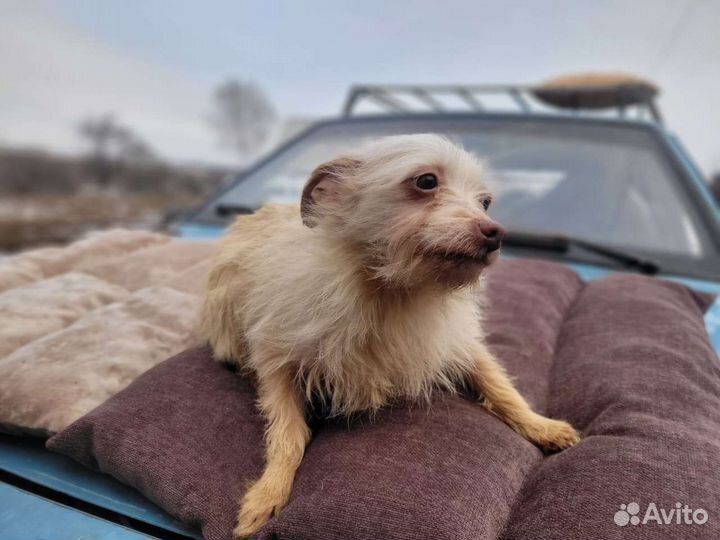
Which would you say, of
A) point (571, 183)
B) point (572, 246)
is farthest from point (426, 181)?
point (571, 183)

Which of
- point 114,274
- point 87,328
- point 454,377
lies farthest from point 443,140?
point 114,274

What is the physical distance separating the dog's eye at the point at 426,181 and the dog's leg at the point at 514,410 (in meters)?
0.47

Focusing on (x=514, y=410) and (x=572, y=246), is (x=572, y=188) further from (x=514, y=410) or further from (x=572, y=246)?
(x=514, y=410)

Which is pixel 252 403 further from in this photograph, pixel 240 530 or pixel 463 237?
pixel 463 237

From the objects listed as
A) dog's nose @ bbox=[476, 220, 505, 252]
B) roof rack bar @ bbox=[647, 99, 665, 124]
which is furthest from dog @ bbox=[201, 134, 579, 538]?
roof rack bar @ bbox=[647, 99, 665, 124]

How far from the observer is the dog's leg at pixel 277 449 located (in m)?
0.98

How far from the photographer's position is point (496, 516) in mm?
928

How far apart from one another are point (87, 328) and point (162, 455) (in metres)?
0.64

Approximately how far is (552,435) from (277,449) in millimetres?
634

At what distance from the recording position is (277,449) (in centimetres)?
112

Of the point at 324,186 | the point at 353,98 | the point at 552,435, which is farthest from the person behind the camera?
the point at 353,98

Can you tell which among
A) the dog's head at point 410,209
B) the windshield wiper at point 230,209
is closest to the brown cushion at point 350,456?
the dog's head at point 410,209

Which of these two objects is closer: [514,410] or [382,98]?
[514,410]

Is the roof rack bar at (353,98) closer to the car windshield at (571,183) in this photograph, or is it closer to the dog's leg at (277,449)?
the car windshield at (571,183)
